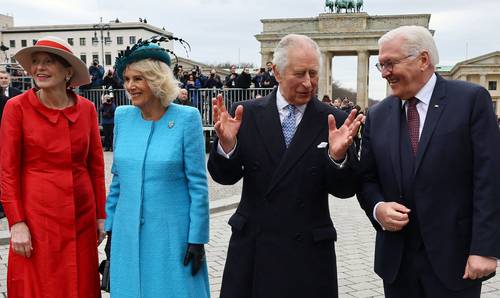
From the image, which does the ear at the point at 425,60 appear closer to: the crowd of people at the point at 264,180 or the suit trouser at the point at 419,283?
the crowd of people at the point at 264,180

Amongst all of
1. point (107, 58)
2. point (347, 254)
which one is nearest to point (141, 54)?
point (347, 254)

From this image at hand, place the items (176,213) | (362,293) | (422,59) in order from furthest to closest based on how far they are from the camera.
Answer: (362,293)
(176,213)
(422,59)

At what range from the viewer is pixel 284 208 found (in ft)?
Answer: 10.6

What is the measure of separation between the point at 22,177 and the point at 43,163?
0.56 ft

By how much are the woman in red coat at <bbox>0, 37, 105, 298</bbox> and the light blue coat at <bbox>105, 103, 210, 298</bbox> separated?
42 centimetres

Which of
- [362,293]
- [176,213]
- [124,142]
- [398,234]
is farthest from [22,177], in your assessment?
[362,293]

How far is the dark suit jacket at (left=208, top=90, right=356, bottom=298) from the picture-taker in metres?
3.22

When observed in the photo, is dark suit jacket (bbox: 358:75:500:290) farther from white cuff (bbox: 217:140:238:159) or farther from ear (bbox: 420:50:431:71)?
white cuff (bbox: 217:140:238:159)

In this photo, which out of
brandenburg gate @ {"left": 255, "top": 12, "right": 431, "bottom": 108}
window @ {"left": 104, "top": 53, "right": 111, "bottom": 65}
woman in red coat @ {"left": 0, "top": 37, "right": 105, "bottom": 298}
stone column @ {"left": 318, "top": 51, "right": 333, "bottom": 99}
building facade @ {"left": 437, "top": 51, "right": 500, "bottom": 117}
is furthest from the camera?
window @ {"left": 104, "top": 53, "right": 111, "bottom": 65}

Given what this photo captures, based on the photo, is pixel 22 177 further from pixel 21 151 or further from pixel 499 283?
pixel 499 283

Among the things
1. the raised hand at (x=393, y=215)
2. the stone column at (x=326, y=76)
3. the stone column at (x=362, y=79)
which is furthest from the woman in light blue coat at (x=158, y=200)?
the stone column at (x=362, y=79)

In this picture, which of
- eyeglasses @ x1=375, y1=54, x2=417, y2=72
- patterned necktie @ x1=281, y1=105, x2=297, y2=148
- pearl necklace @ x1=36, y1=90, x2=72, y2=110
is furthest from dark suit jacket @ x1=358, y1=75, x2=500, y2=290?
pearl necklace @ x1=36, y1=90, x2=72, y2=110

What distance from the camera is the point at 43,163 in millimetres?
3631

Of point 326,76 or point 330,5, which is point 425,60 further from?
point 330,5
